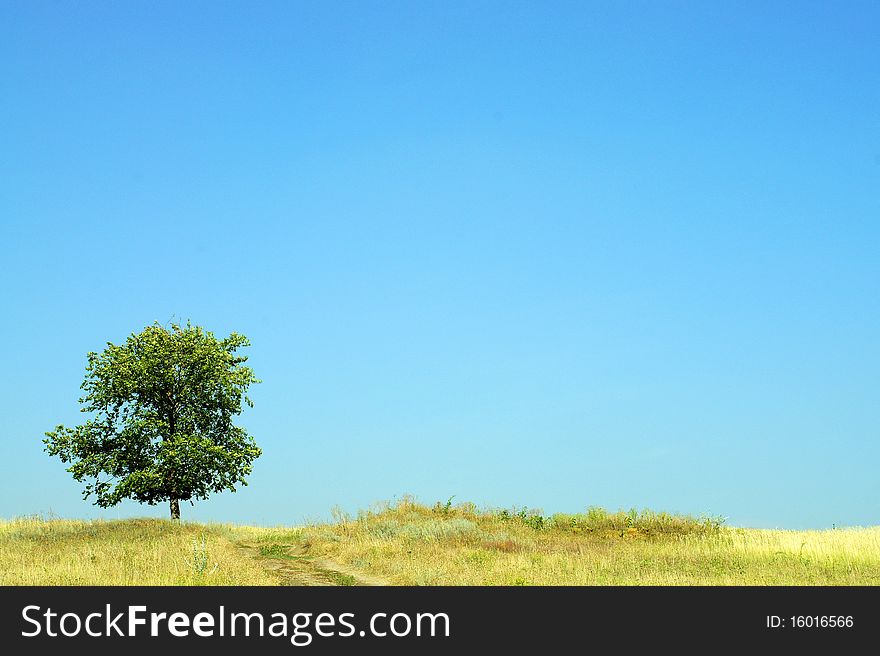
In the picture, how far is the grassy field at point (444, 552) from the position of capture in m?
24.1

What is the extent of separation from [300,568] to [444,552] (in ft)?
18.3

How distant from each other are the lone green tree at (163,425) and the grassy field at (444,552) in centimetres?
229

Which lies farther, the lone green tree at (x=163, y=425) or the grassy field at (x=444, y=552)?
the lone green tree at (x=163, y=425)

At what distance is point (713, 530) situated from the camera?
39.0 metres

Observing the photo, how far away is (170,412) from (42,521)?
9.88 m

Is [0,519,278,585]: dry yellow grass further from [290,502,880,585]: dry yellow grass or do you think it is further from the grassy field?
[290,502,880,585]: dry yellow grass

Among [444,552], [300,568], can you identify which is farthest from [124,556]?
[444,552]

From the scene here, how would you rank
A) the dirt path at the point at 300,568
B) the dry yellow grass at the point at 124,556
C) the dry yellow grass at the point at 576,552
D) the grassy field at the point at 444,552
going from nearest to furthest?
the dry yellow grass at the point at 124,556
the grassy field at the point at 444,552
the dry yellow grass at the point at 576,552
the dirt path at the point at 300,568

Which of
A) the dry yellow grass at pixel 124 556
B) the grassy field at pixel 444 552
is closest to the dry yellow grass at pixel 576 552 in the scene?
the grassy field at pixel 444 552

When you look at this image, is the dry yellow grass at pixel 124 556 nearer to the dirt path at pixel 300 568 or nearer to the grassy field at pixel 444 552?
the grassy field at pixel 444 552

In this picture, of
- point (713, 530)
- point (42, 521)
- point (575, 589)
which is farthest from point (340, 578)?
point (42, 521)

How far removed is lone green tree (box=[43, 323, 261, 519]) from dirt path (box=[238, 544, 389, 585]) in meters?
6.51

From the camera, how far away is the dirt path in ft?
82.0

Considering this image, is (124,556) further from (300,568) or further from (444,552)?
(444,552)
